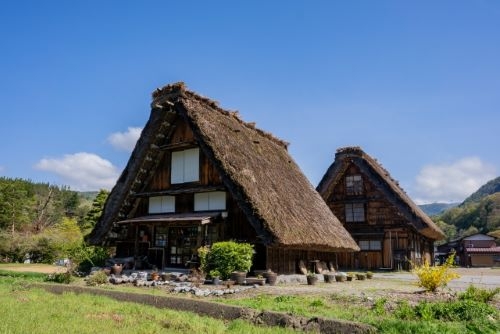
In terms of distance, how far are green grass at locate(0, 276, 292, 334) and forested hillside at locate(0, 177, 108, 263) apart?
850cm

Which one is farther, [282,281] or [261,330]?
[282,281]

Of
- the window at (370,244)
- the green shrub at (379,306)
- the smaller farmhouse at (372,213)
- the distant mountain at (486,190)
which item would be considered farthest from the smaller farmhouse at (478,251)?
the distant mountain at (486,190)

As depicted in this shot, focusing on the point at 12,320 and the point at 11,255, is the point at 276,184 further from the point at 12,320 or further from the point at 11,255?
the point at 11,255

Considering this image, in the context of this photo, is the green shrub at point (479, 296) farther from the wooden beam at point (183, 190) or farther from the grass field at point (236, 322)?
the wooden beam at point (183, 190)

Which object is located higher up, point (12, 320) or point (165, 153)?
point (165, 153)

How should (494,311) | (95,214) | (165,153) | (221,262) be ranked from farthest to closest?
1. (95,214)
2. (165,153)
3. (221,262)
4. (494,311)

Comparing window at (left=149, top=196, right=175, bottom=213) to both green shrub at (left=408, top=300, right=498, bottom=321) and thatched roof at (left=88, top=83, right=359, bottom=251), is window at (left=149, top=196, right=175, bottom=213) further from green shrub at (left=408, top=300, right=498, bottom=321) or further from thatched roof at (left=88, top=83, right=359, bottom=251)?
green shrub at (left=408, top=300, right=498, bottom=321)

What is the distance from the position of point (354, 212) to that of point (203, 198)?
1653 centimetres

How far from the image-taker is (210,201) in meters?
18.2

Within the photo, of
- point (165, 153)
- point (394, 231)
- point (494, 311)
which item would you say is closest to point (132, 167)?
point (165, 153)

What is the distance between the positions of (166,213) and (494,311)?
1442cm

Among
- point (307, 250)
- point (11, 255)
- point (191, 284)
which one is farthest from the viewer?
point (11, 255)

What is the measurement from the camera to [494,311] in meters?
7.75

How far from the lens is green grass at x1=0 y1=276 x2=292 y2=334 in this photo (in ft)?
21.7
